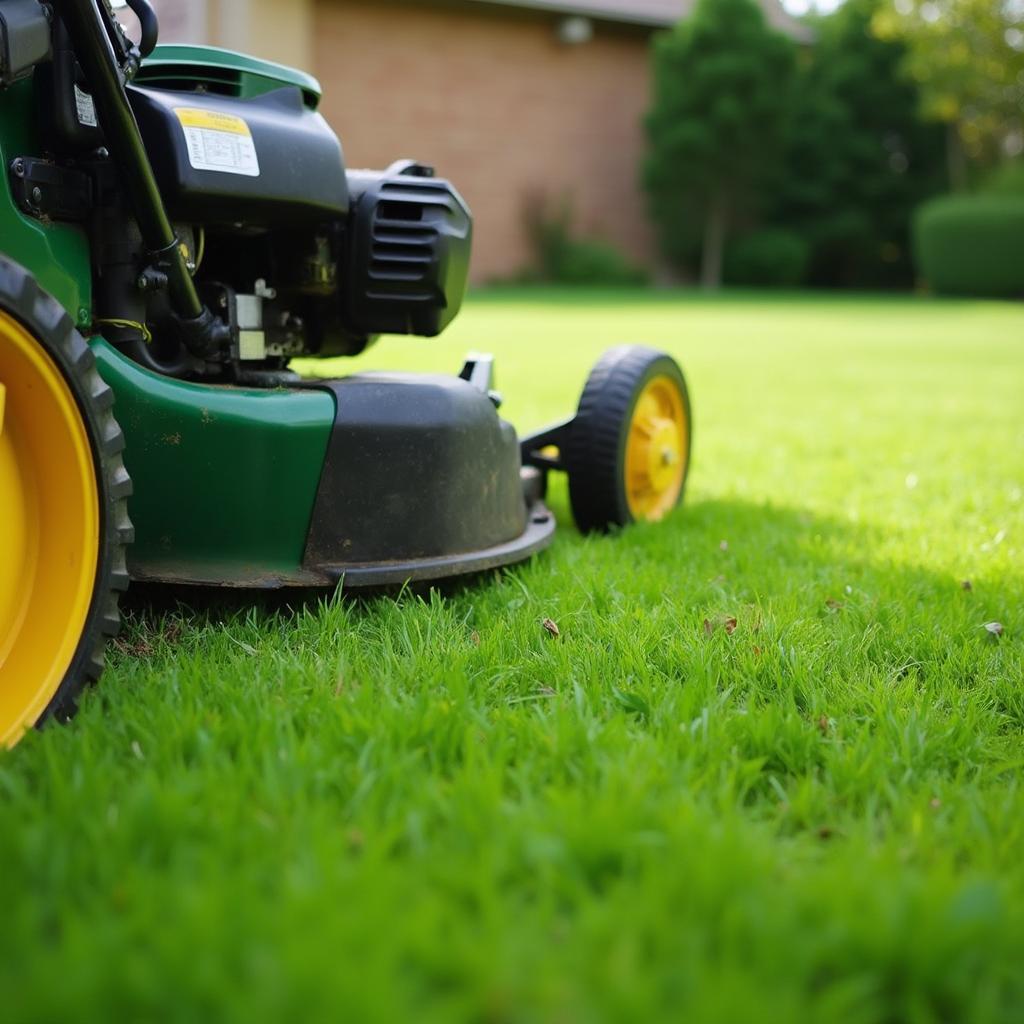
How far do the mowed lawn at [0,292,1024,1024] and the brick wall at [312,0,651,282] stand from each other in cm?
1826

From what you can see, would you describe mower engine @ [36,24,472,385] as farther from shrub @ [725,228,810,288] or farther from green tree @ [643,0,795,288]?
shrub @ [725,228,810,288]

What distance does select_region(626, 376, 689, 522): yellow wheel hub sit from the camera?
3189mm

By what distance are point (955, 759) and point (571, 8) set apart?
2225 cm

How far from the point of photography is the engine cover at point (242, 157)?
2.03 m

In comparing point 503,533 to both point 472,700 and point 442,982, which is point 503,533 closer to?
point 472,700

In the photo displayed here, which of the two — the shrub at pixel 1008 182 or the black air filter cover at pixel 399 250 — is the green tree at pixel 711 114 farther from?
the black air filter cover at pixel 399 250

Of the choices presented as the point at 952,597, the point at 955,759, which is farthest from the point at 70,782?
the point at 952,597

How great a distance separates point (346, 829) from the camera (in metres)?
1.34

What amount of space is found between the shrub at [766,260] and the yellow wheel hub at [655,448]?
23108mm

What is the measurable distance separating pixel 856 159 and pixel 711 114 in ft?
17.7

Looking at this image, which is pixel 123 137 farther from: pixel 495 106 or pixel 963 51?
pixel 963 51

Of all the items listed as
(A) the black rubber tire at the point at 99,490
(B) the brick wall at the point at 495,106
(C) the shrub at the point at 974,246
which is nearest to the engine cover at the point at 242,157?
(A) the black rubber tire at the point at 99,490

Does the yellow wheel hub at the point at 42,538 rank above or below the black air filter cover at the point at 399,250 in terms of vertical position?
below

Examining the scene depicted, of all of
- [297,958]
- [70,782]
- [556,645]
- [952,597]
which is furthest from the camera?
[952,597]
